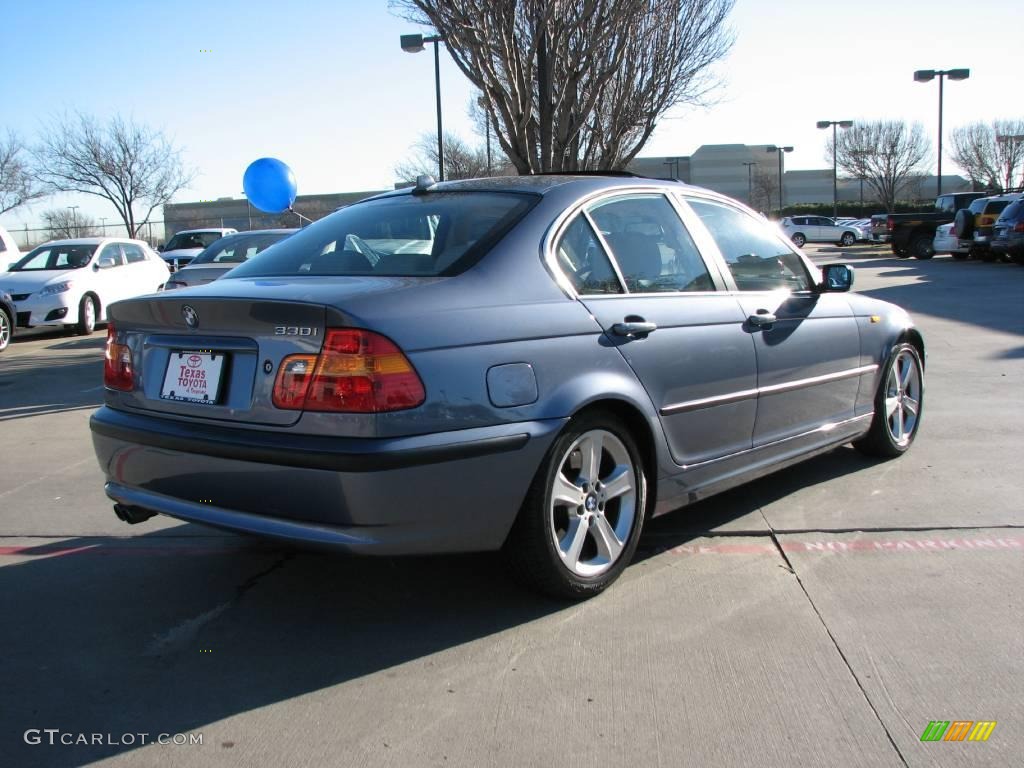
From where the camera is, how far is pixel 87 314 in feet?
47.9

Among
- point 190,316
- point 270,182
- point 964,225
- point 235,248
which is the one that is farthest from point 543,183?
point 964,225

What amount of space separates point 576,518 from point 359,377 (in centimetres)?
105

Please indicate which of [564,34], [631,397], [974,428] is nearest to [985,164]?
[564,34]

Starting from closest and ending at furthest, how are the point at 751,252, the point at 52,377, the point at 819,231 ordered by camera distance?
the point at 751,252
the point at 52,377
the point at 819,231

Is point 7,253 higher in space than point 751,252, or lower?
higher

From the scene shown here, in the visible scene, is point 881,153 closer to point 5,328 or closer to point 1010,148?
point 1010,148

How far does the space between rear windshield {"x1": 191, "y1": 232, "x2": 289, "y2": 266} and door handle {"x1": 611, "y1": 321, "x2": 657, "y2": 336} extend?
29.8 feet

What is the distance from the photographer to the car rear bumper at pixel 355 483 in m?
2.87

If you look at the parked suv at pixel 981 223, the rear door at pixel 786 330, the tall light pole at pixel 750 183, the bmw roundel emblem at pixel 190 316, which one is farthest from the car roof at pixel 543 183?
the tall light pole at pixel 750 183

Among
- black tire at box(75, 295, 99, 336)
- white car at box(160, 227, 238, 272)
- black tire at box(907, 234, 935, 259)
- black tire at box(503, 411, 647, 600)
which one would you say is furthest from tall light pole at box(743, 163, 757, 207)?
black tire at box(503, 411, 647, 600)

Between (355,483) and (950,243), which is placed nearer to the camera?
(355,483)

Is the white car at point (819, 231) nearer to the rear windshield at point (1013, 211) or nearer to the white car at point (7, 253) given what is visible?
the rear windshield at point (1013, 211)

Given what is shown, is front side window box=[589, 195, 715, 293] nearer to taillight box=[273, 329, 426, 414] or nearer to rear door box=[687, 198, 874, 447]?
rear door box=[687, 198, 874, 447]

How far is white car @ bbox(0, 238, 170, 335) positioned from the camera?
13891 millimetres
